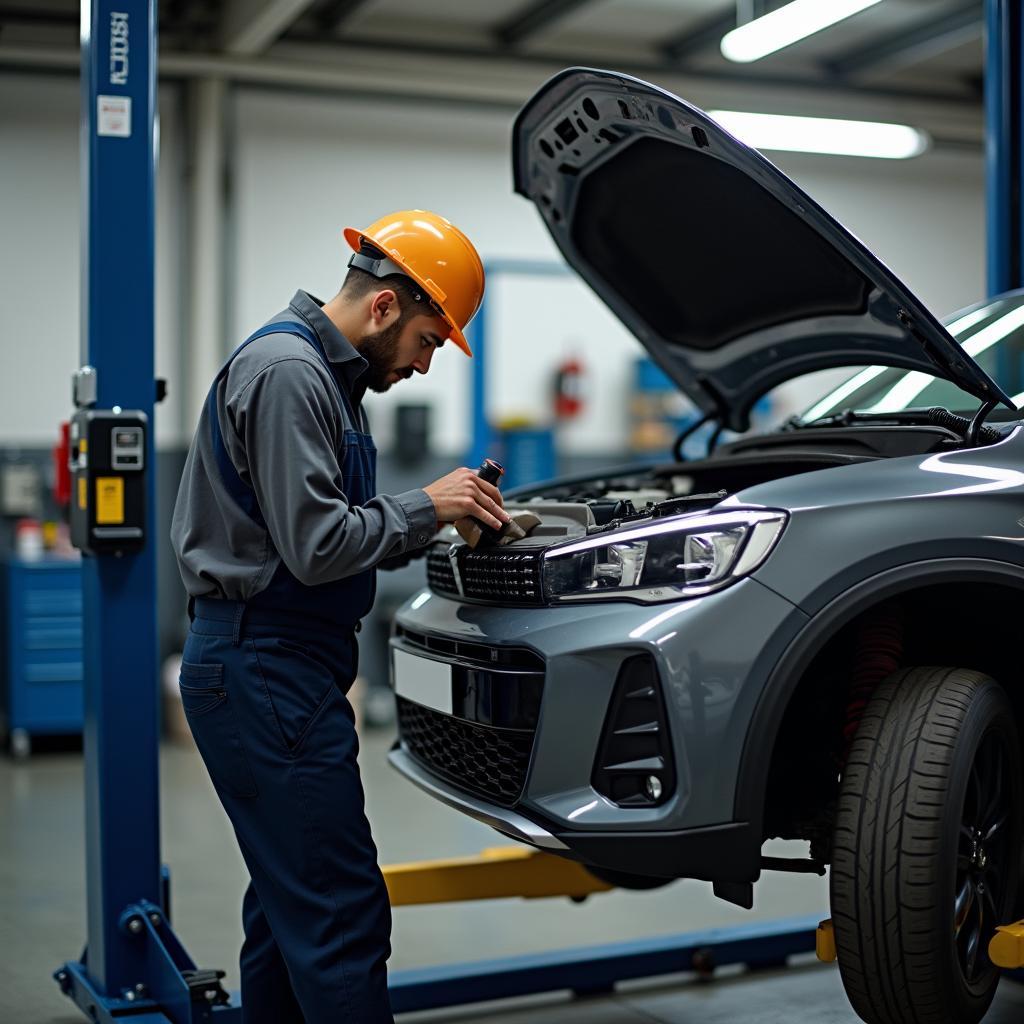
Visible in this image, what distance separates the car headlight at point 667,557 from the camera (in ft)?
7.14

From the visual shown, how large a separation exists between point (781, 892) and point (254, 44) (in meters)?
5.26

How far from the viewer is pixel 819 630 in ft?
7.15

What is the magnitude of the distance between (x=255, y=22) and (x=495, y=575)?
17.5ft

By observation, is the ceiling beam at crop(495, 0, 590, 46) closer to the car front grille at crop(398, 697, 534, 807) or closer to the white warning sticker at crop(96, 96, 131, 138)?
the white warning sticker at crop(96, 96, 131, 138)

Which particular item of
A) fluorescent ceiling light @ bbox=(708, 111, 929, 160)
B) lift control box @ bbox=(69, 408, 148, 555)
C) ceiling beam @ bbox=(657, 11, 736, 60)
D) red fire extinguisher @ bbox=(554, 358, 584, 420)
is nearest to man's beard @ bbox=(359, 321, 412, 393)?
lift control box @ bbox=(69, 408, 148, 555)

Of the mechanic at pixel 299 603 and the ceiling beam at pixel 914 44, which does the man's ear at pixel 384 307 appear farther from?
the ceiling beam at pixel 914 44

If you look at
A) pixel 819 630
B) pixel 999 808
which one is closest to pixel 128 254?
pixel 819 630

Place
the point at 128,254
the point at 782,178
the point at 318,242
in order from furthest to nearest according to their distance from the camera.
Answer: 1. the point at 318,242
2. the point at 128,254
3. the point at 782,178

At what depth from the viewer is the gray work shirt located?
82.7 inches

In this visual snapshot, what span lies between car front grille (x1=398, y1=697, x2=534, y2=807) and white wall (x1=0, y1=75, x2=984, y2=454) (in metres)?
5.24

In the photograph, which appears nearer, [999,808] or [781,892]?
[999,808]

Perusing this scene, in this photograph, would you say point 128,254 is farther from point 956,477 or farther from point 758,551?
point 956,477

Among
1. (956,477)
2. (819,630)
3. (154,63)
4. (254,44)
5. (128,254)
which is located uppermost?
(254,44)

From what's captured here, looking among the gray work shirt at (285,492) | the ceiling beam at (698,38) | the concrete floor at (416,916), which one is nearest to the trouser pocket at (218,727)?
the gray work shirt at (285,492)
